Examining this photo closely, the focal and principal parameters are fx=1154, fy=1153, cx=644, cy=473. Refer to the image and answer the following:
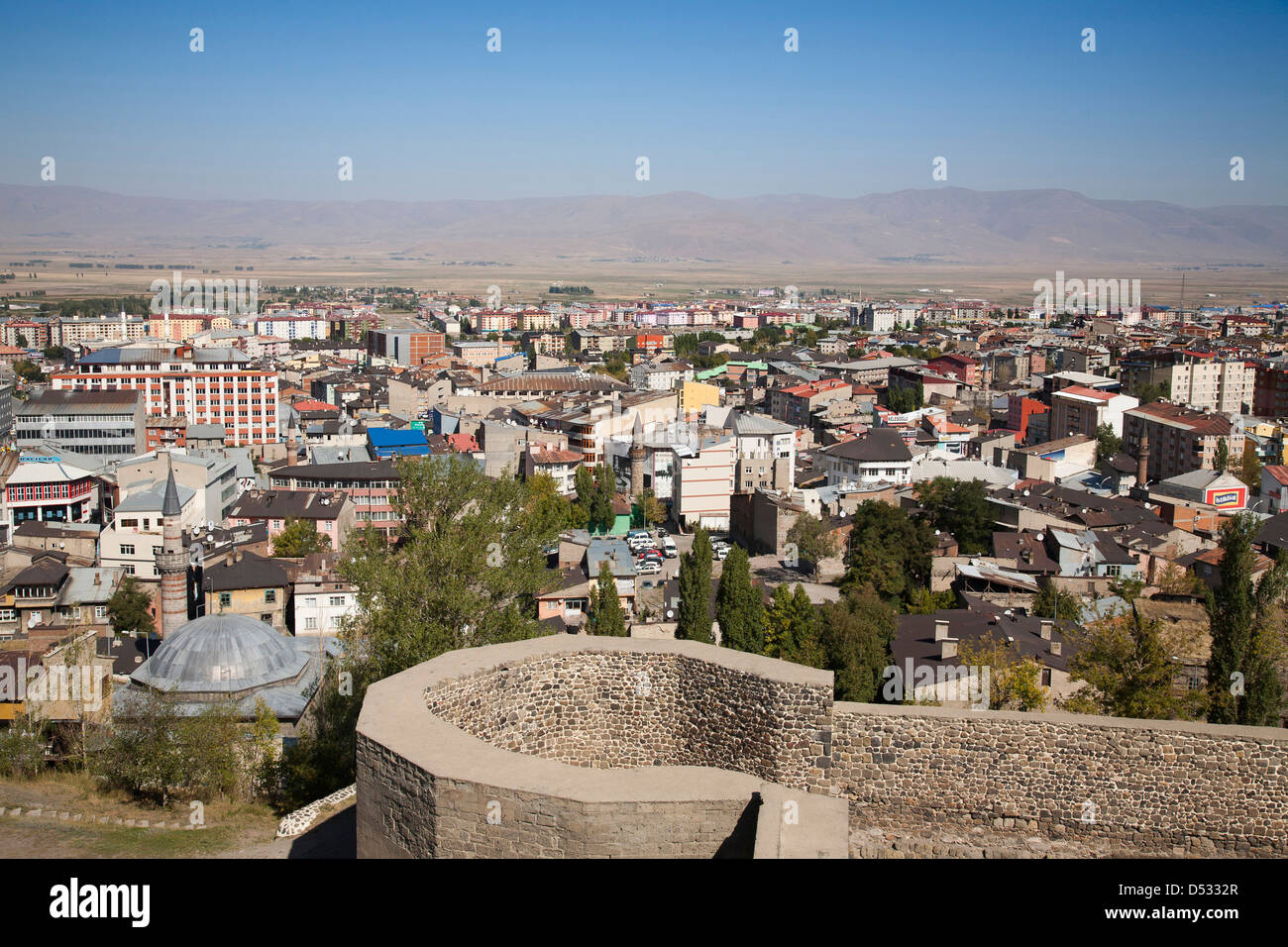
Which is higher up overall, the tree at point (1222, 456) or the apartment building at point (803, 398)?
the apartment building at point (803, 398)

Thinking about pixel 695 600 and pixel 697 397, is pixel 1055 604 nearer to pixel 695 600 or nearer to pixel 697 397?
pixel 695 600

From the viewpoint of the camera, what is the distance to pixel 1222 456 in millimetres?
37188

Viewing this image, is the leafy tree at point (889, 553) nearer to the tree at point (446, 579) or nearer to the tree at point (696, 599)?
the tree at point (696, 599)

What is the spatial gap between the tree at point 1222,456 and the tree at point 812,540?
15.7m

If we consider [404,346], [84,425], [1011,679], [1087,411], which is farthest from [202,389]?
[1011,679]

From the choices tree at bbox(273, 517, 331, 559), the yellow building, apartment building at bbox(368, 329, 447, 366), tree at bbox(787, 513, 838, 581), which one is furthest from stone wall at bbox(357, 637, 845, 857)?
apartment building at bbox(368, 329, 447, 366)

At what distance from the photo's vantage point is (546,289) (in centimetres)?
15088

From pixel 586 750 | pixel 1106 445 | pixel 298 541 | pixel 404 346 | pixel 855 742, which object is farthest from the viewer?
pixel 404 346

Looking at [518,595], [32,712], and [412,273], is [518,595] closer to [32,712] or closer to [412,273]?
[32,712]

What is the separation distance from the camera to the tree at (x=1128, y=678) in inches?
471

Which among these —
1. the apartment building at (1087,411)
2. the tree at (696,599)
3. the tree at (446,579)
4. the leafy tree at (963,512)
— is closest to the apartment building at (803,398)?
the apartment building at (1087,411)

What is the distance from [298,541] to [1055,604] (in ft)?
55.3

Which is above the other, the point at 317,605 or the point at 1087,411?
the point at 1087,411
